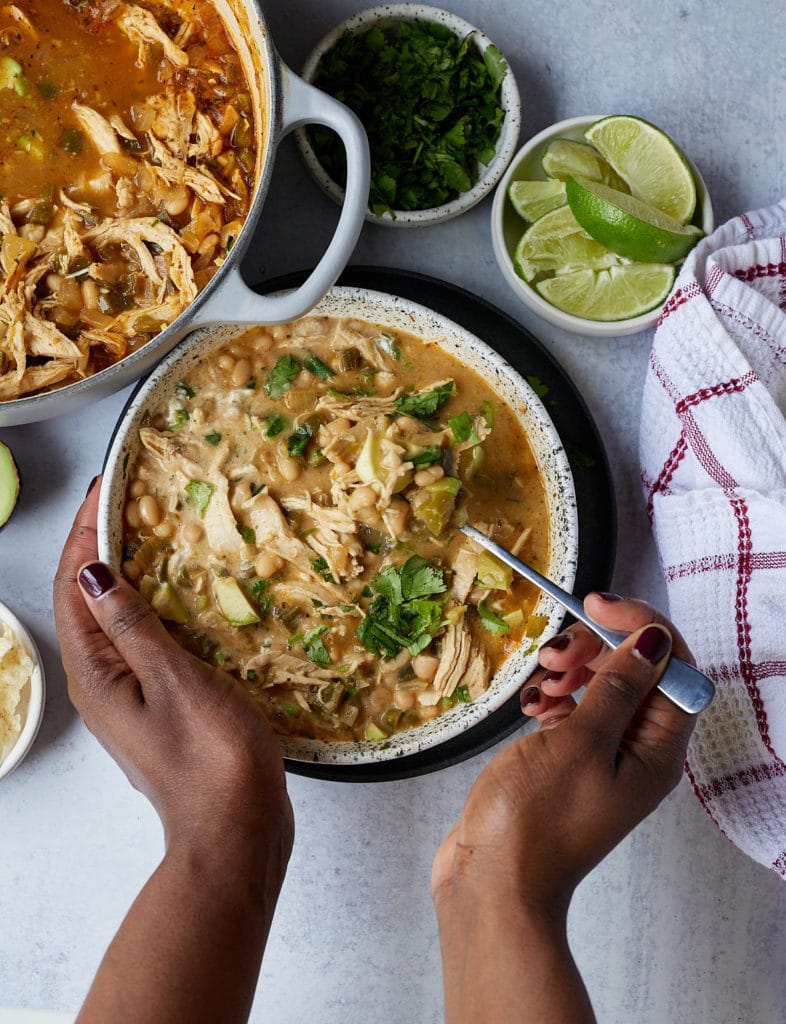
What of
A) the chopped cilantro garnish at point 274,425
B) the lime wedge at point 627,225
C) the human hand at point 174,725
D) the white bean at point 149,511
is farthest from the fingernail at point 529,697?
the lime wedge at point 627,225

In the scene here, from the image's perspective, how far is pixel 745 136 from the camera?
2.80 metres

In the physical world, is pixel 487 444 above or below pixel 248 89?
below

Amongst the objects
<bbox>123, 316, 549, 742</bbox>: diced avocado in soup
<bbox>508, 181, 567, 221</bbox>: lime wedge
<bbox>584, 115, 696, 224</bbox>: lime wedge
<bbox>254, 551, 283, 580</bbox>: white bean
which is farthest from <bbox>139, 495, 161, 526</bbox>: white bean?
<bbox>584, 115, 696, 224</bbox>: lime wedge

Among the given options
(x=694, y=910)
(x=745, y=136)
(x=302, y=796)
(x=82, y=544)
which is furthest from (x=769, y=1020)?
(x=745, y=136)

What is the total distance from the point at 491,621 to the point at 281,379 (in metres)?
0.86

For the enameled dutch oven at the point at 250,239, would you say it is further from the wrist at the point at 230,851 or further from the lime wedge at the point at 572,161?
the wrist at the point at 230,851

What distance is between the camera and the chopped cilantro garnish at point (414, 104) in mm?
2525

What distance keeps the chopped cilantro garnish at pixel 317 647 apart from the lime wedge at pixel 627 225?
128cm

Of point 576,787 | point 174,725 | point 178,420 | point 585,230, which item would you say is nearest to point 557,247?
point 585,230

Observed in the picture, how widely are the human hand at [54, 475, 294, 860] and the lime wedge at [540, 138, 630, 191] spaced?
64.0 inches

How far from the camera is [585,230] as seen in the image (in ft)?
8.31

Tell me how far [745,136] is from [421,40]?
1.04 meters

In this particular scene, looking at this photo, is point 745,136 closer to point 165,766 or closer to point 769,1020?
point 165,766

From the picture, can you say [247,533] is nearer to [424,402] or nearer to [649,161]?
[424,402]
